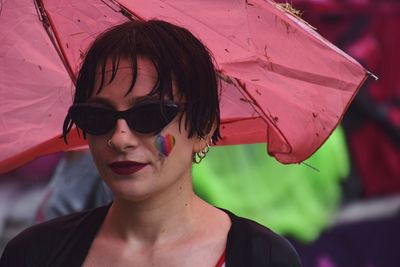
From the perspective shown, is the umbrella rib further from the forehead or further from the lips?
the lips

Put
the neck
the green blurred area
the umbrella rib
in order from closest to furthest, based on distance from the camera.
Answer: the neck < the umbrella rib < the green blurred area

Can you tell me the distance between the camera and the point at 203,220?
82.0 inches

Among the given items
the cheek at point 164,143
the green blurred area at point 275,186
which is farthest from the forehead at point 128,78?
the green blurred area at point 275,186

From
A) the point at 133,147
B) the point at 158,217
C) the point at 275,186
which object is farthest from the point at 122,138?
the point at 275,186

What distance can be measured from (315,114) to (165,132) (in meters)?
0.40

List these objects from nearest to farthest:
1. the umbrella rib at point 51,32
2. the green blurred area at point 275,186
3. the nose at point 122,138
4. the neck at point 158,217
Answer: the nose at point 122,138, the neck at point 158,217, the umbrella rib at point 51,32, the green blurred area at point 275,186

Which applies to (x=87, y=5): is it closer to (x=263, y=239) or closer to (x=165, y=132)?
(x=165, y=132)

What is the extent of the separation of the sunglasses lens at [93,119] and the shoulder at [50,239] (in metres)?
0.28

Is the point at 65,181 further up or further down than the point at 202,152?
further down

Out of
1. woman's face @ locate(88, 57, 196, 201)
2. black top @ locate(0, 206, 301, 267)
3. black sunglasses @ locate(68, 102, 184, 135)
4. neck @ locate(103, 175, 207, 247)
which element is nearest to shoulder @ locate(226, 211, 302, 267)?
black top @ locate(0, 206, 301, 267)

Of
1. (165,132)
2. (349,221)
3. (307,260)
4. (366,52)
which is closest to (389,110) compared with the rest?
(366,52)

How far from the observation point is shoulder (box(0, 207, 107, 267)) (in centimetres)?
208

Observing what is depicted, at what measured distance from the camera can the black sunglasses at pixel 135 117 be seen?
1.90 meters

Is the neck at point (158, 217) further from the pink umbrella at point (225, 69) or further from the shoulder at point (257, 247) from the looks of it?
the pink umbrella at point (225, 69)
